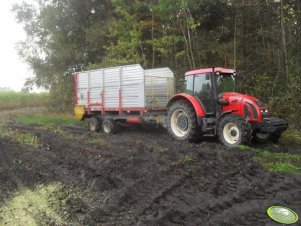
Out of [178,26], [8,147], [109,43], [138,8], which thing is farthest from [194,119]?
[109,43]

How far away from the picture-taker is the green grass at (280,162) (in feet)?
21.8

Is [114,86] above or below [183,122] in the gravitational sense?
above

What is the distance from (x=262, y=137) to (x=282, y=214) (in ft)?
17.4

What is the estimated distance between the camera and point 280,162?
7168mm

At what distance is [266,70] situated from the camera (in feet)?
45.0

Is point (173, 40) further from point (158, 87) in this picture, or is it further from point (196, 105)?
point (196, 105)

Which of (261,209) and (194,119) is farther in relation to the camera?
(194,119)

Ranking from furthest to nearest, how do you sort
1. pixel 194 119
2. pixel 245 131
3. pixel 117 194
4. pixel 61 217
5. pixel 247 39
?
pixel 247 39 → pixel 194 119 → pixel 245 131 → pixel 117 194 → pixel 61 217

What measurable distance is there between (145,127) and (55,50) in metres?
9.98

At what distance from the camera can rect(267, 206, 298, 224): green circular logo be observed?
4.30m

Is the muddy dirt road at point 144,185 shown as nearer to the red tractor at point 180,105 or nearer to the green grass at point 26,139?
the green grass at point 26,139

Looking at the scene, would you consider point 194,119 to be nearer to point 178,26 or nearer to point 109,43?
point 178,26

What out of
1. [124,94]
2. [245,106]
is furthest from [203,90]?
[124,94]

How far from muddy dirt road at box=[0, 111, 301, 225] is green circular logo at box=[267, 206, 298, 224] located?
0.09m
